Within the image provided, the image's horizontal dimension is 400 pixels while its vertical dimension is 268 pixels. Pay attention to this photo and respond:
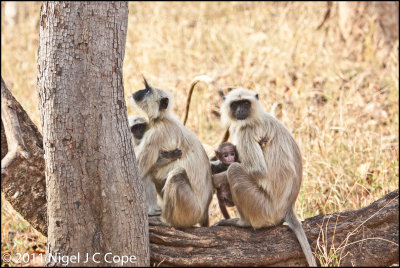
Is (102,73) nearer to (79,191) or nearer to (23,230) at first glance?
(79,191)

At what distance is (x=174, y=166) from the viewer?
187 inches

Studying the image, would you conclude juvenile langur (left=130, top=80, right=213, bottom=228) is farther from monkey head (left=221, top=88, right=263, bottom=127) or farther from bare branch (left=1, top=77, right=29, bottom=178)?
bare branch (left=1, top=77, right=29, bottom=178)

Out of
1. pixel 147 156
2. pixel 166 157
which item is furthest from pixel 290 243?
pixel 147 156

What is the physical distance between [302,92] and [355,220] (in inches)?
155

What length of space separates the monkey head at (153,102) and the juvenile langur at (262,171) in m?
0.66

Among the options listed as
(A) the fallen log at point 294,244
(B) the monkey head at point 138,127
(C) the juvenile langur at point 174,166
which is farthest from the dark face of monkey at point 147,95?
(A) the fallen log at point 294,244

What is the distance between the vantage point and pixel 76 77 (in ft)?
11.1

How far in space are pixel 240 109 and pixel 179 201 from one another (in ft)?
3.39

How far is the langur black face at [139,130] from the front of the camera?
16.2 ft

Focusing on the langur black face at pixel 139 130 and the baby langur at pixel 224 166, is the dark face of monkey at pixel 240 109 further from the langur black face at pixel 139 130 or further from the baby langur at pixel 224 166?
the langur black face at pixel 139 130

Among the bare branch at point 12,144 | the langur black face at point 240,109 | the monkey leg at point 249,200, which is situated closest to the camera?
Answer: the bare branch at point 12,144

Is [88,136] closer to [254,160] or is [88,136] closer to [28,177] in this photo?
[28,177]

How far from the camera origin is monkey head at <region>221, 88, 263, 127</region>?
480 centimetres

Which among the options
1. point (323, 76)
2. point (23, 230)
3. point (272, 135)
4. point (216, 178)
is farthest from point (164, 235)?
point (323, 76)
